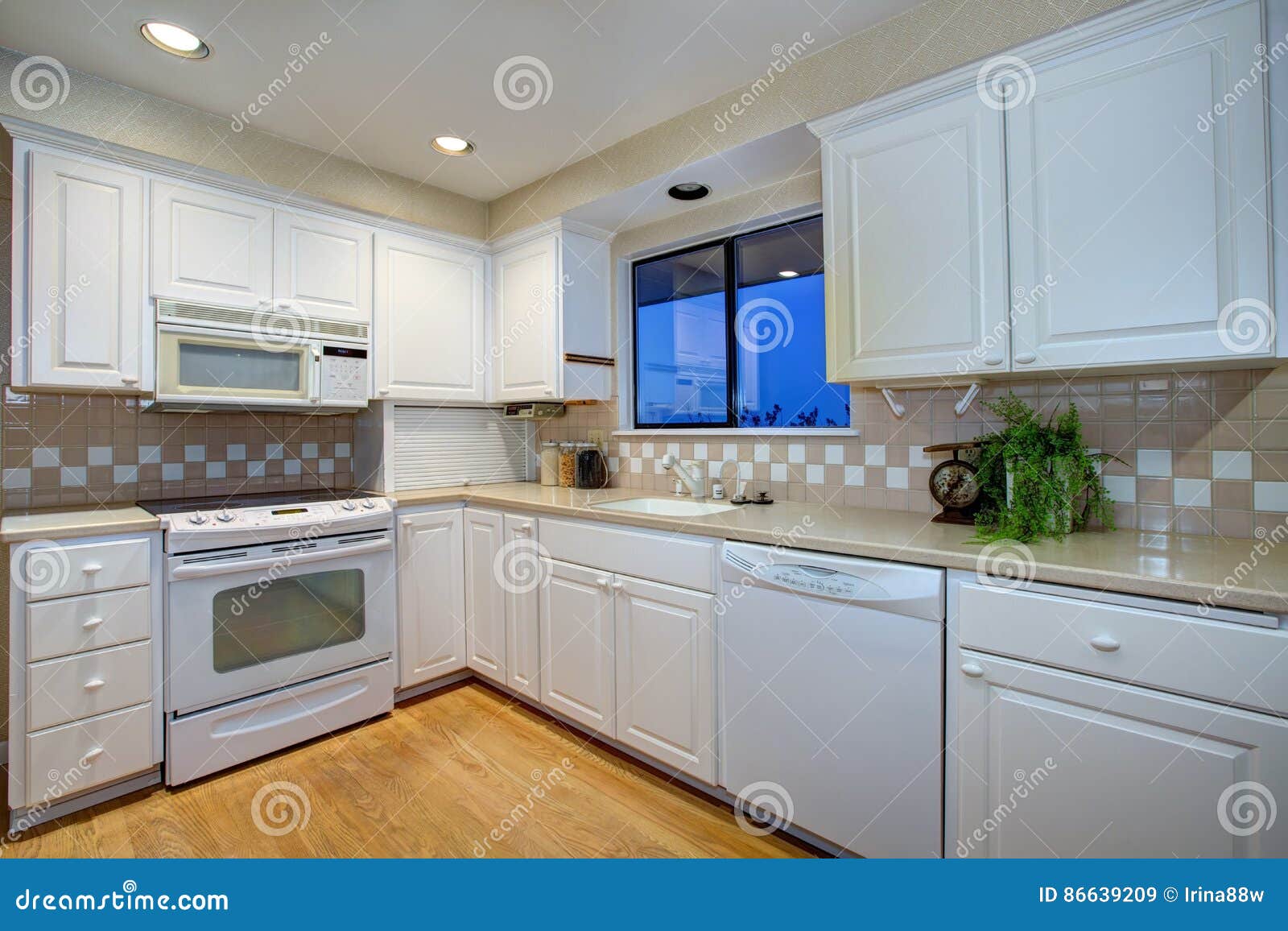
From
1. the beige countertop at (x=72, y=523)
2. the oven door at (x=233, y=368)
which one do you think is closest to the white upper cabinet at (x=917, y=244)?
the oven door at (x=233, y=368)

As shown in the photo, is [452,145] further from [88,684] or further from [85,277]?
[88,684]

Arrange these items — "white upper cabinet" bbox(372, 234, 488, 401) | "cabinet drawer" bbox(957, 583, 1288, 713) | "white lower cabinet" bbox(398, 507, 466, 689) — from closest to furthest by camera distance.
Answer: "cabinet drawer" bbox(957, 583, 1288, 713), "white lower cabinet" bbox(398, 507, 466, 689), "white upper cabinet" bbox(372, 234, 488, 401)

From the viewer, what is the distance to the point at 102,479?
2.42 m

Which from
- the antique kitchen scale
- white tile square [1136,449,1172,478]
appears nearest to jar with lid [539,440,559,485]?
the antique kitchen scale

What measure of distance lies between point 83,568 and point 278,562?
21.6 inches

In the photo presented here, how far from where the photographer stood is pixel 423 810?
198cm

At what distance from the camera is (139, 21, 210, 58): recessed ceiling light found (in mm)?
1888

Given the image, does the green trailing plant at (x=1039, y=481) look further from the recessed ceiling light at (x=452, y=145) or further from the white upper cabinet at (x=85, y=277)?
the white upper cabinet at (x=85, y=277)

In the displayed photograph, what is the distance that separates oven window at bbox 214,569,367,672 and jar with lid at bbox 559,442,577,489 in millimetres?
1072

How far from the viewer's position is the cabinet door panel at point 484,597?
273 cm

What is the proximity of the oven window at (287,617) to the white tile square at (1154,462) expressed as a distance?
2.79 meters

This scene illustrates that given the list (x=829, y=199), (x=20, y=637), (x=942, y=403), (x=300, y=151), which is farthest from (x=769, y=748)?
(x=300, y=151)

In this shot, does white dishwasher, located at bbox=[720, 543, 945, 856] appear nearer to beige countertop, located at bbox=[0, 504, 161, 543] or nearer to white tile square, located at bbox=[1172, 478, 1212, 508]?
white tile square, located at bbox=[1172, 478, 1212, 508]

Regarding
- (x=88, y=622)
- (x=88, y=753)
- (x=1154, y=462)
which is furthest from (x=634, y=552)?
(x=88, y=753)
